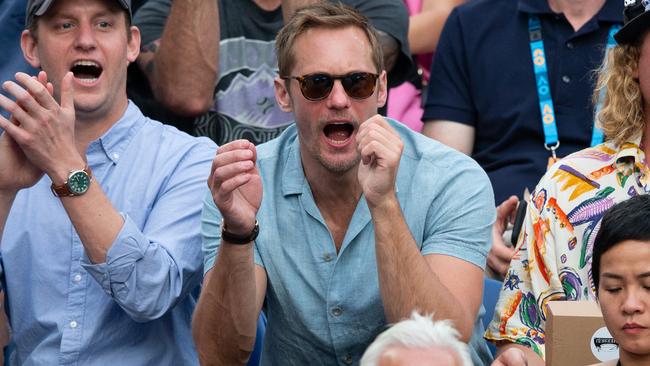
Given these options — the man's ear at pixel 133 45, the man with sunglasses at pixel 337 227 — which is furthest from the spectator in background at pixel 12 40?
the man with sunglasses at pixel 337 227

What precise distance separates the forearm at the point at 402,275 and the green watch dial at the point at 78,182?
3.12 feet

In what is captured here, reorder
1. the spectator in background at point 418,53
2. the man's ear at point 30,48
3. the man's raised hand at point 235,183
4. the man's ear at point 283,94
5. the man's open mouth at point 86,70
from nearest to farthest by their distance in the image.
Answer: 1. the man's raised hand at point 235,183
2. the man's ear at point 283,94
3. the man's open mouth at point 86,70
4. the man's ear at point 30,48
5. the spectator in background at point 418,53

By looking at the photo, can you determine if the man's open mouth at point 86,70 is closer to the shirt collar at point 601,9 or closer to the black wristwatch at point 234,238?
the black wristwatch at point 234,238

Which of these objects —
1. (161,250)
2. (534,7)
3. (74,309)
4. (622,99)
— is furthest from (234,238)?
(534,7)

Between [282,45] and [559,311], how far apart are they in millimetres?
1492

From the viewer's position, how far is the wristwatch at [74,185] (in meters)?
4.13

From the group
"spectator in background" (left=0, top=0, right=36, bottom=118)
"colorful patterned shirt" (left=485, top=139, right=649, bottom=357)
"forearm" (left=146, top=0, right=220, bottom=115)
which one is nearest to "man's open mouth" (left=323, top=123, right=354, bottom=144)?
"colorful patterned shirt" (left=485, top=139, right=649, bottom=357)

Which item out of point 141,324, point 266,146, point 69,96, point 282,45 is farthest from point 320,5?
point 141,324

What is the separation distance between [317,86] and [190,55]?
54.6 inches

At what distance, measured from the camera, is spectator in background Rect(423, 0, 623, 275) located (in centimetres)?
558

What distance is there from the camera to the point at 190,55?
5.58 metres

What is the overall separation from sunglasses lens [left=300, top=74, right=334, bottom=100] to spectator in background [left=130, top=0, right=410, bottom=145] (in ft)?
4.15

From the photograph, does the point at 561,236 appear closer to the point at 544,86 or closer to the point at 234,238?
the point at 234,238

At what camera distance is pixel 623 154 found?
171 inches
